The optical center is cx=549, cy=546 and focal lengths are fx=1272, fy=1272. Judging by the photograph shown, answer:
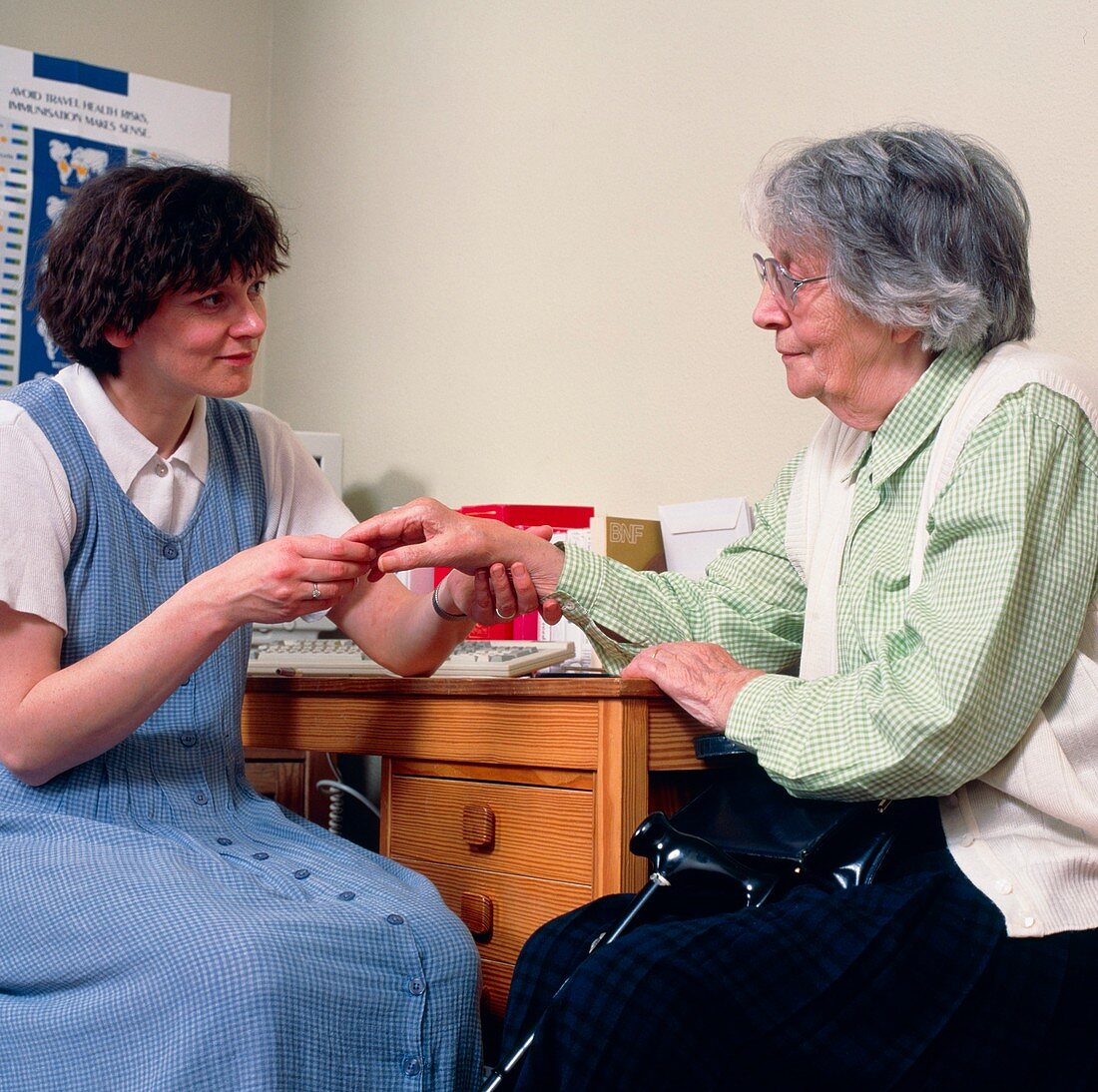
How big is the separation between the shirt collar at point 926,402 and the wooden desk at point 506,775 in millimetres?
380

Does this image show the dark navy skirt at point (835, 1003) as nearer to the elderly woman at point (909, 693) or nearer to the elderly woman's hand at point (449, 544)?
the elderly woman at point (909, 693)

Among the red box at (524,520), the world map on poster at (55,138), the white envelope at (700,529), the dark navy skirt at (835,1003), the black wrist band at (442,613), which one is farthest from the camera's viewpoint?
the world map on poster at (55,138)

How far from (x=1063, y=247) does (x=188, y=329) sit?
114 centimetres

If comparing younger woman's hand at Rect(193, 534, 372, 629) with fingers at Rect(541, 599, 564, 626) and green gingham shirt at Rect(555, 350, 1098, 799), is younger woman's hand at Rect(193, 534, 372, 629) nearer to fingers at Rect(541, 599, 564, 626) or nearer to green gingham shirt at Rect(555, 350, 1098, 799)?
fingers at Rect(541, 599, 564, 626)

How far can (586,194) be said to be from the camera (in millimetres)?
2426

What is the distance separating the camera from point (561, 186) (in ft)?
8.16

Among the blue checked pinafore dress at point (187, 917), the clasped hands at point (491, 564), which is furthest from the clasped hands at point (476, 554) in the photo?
the blue checked pinafore dress at point (187, 917)

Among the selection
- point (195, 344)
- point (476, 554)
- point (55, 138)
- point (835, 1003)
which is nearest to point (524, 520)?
point (476, 554)

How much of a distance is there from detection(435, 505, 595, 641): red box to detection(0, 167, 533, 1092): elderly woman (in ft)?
1.56

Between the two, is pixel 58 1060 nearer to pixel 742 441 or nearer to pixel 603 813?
pixel 603 813

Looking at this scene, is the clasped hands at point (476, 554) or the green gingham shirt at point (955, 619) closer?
the green gingham shirt at point (955, 619)

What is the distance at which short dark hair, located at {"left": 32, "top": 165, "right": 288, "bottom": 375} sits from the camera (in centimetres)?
145

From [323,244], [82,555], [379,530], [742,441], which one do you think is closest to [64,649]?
[82,555]

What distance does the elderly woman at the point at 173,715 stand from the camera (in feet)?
3.82
